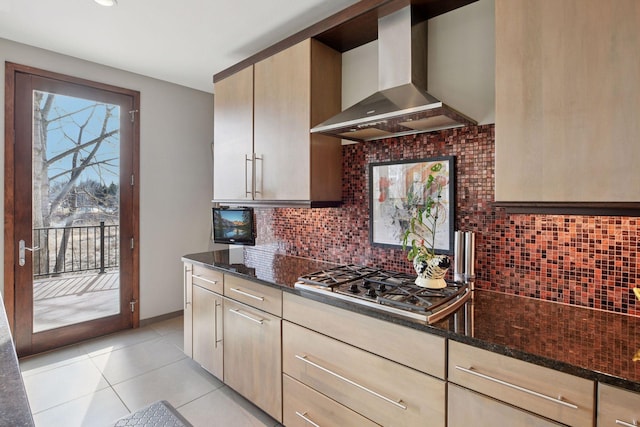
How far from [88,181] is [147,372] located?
1.87 metres

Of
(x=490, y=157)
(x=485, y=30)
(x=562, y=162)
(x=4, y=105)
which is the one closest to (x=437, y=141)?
(x=490, y=157)

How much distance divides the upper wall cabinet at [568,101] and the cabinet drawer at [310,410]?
4.05ft

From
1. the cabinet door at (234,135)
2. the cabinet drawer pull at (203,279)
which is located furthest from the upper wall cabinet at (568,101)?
the cabinet drawer pull at (203,279)

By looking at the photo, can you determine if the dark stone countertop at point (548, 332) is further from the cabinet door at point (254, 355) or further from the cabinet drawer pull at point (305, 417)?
the cabinet drawer pull at point (305, 417)

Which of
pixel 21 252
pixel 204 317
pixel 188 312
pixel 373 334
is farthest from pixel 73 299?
pixel 373 334

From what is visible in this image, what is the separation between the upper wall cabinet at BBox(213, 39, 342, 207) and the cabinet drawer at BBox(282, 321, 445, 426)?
3.03 feet

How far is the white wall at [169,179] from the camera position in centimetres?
348

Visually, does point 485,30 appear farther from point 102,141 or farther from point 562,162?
point 102,141

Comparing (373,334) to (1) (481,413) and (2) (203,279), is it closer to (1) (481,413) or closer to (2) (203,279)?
(1) (481,413)

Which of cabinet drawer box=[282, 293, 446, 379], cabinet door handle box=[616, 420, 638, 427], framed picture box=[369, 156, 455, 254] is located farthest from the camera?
framed picture box=[369, 156, 455, 254]

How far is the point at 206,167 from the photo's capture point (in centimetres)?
405

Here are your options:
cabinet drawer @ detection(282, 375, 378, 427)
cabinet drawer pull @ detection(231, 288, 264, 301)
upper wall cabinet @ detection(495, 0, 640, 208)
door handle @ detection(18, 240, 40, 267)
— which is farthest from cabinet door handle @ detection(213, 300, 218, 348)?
upper wall cabinet @ detection(495, 0, 640, 208)

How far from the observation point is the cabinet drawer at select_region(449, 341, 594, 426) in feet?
3.24

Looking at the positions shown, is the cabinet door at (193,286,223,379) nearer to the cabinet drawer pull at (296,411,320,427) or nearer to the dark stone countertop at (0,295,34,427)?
the cabinet drawer pull at (296,411,320,427)
